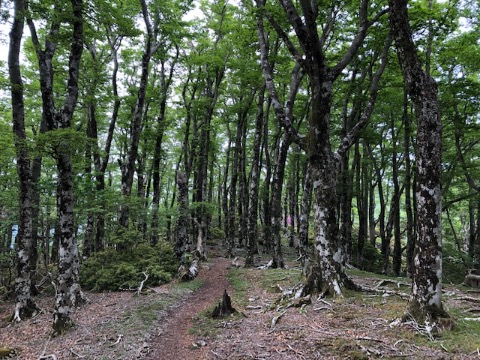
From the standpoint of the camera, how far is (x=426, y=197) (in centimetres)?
541

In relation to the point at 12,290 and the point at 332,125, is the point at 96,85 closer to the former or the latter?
the point at 12,290

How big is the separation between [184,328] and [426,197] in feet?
20.4

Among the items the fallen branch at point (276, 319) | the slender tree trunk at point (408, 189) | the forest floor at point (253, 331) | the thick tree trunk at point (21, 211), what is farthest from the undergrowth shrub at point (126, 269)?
the slender tree trunk at point (408, 189)

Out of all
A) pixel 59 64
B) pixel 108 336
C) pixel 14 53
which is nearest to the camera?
pixel 108 336

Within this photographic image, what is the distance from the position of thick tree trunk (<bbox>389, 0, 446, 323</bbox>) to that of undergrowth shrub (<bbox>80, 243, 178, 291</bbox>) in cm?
996

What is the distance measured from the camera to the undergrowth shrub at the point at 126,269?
12195mm

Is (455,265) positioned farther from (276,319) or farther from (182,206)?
(276,319)

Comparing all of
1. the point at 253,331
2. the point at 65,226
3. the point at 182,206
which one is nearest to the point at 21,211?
the point at 65,226

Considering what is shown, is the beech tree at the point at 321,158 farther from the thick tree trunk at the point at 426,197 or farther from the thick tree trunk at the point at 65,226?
the thick tree trunk at the point at 65,226

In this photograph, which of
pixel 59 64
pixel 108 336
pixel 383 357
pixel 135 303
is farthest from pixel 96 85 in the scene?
pixel 383 357

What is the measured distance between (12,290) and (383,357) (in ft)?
43.7

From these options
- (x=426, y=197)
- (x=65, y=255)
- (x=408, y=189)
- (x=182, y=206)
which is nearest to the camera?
(x=426, y=197)

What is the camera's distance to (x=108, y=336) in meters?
7.11

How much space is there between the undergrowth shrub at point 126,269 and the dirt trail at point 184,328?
2.03m
